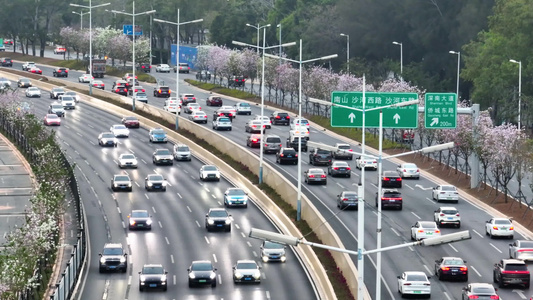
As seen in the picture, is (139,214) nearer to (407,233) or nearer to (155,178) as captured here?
(155,178)

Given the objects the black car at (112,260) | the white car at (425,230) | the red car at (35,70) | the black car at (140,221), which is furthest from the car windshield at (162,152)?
the red car at (35,70)

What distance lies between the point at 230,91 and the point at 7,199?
6728 cm

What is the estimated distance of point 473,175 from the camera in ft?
285

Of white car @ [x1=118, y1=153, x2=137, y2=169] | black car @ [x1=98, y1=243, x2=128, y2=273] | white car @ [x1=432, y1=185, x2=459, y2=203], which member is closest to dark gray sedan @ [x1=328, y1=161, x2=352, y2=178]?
white car @ [x1=432, y1=185, x2=459, y2=203]

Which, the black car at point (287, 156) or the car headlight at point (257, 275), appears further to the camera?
the black car at point (287, 156)

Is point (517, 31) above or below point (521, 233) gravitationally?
above

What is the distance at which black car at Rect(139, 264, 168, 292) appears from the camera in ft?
192

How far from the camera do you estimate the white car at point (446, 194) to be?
81625 millimetres

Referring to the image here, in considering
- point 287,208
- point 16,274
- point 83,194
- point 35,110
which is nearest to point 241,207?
point 287,208

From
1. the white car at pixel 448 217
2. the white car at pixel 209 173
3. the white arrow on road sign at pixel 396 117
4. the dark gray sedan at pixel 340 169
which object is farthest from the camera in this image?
the dark gray sedan at pixel 340 169

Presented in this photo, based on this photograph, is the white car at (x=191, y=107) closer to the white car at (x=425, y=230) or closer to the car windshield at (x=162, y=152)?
the car windshield at (x=162, y=152)

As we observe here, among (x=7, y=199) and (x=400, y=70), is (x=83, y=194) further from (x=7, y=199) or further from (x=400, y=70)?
(x=400, y=70)

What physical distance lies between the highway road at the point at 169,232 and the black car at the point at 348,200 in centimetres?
528

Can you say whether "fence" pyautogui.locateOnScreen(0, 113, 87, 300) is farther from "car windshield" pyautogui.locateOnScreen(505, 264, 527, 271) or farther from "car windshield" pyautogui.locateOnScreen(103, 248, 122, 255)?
"car windshield" pyautogui.locateOnScreen(505, 264, 527, 271)
